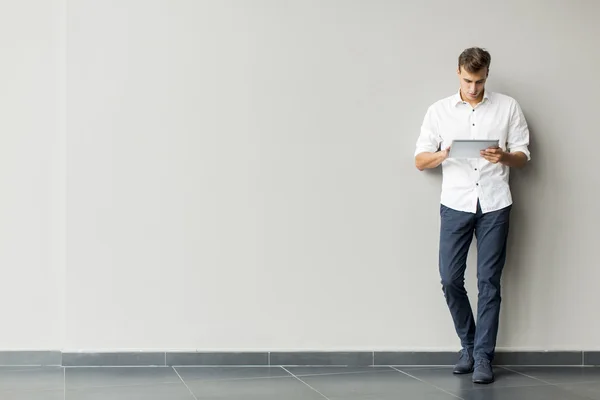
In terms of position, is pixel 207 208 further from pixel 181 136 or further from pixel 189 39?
pixel 189 39

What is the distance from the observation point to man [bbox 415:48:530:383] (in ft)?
13.1

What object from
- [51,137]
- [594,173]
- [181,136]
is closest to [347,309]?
[181,136]

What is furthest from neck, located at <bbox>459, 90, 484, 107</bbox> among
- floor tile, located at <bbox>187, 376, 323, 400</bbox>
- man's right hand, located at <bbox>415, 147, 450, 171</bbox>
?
floor tile, located at <bbox>187, 376, 323, 400</bbox>

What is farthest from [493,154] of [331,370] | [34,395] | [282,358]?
[34,395]

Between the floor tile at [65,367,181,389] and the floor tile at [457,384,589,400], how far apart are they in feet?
4.45

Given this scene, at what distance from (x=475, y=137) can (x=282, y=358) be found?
150 cm

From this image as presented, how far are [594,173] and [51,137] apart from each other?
2.89m

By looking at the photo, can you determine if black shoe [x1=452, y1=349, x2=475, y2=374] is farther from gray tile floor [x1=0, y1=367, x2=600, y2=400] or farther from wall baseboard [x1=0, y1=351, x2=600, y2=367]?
wall baseboard [x1=0, y1=351, x2=600, y2=367]

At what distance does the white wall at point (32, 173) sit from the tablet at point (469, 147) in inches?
78.7

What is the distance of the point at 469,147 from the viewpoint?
3855 mm

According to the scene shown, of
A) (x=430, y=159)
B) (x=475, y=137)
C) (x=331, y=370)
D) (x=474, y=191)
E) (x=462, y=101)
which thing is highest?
(x=462, y=101)

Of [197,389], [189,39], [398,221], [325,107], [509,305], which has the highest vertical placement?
[189,39]

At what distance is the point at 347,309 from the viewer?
4281mm

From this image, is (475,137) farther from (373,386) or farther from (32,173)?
(32,173)
